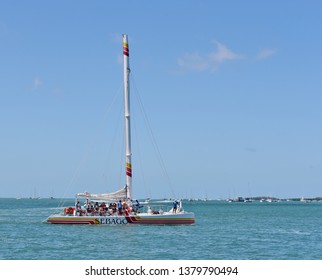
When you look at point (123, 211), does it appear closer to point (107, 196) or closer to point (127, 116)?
point (107, 196)

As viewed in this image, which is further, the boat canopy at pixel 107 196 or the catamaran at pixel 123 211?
the boat canopy at pixel 107 196

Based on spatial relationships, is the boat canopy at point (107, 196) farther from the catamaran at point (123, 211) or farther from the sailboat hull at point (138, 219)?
the sailboat hull at point (138, 219)

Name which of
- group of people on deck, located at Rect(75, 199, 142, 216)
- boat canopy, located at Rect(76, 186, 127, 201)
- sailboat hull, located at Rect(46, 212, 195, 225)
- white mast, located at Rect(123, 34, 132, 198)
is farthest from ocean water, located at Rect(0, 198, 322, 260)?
white mast, located at Rect(123, 34, 132, 198)

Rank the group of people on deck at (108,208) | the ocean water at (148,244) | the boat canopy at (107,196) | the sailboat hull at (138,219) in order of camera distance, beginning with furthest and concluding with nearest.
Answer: the boat canopy at (107,196) < the group of people on deck at (108,208) < the sailboat hull at (138,219) < the ocean water at (148,244)

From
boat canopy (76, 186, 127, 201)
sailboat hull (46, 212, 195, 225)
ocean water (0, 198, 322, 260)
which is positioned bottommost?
ocean water (0, 198, 322, 260)

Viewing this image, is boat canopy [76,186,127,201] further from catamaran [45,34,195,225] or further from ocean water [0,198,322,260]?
ocean water [0,198,322,260]

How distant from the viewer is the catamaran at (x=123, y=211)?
58125mm

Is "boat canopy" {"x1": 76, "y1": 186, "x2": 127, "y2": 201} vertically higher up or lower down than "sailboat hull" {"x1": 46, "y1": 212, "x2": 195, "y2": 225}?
higher up

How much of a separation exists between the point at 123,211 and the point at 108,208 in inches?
88.7

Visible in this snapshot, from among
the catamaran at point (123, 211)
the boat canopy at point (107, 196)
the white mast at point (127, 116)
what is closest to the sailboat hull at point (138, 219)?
the catamaran at point (123, 211)

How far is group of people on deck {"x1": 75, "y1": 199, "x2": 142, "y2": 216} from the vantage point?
194 ft

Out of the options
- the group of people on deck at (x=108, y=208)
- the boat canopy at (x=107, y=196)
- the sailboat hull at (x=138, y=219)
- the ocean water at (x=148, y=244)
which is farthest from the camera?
the boat canopy at (x=107, y=196)
